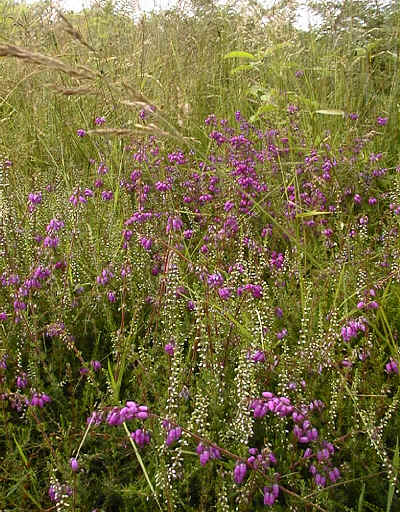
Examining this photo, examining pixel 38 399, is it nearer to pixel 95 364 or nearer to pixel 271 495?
pixel 95 364

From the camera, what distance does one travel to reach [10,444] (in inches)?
69.1

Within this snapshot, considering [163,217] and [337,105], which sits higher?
[337,105]

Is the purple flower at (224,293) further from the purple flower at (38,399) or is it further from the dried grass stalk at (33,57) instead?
the dried grass stalk at (33,57)

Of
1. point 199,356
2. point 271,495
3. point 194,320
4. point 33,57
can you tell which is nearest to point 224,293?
point 199,356

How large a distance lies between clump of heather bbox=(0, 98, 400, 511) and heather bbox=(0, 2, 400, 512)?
1cm

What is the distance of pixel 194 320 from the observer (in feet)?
7.85

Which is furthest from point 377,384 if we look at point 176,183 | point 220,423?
point 176,183

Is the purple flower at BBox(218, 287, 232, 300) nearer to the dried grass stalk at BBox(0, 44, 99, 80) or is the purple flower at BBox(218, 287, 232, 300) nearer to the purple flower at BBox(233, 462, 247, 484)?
→ the purple flower at BBox(233, 462, 247, 484)

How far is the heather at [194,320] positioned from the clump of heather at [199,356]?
1 cm

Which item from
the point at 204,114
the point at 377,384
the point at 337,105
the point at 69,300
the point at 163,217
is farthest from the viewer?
the point at 204,114

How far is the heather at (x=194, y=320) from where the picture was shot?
1.51m

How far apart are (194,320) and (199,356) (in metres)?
0.63

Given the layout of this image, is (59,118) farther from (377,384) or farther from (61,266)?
(377,384)

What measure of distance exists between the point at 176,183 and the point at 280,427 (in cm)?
200
